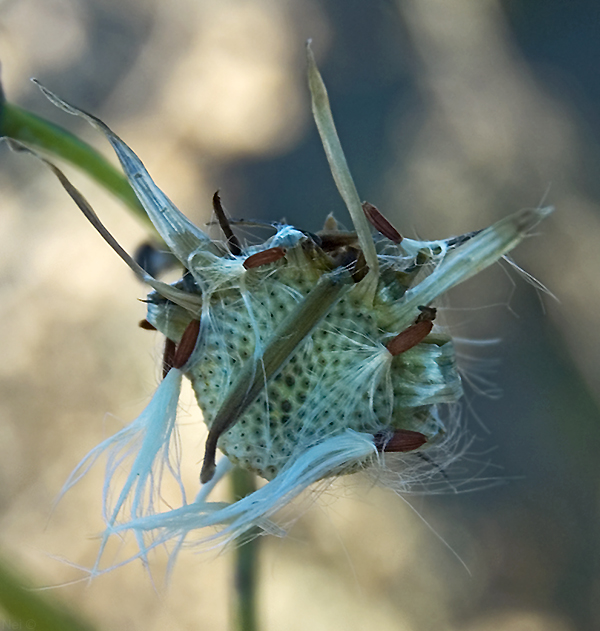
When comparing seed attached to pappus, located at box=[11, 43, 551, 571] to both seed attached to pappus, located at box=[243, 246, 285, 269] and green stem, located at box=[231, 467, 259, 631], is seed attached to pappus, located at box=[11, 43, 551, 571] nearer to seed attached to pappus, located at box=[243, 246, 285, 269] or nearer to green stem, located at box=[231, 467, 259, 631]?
seed attached to pappus, located at box=[243, 246, 285, 269]

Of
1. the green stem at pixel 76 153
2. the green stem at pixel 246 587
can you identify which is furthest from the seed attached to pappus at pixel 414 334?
the green stem at pixel 246 587

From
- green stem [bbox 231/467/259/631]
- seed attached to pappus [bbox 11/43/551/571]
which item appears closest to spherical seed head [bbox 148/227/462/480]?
seed attached to pappus [bbox 11/43/551/571]

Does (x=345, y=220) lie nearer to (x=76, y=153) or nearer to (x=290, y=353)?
(x=76, y=153)

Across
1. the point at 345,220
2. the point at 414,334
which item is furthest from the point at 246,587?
the point at 414,334

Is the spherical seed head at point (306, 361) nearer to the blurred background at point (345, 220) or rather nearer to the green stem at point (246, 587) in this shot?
the green stem at point (246, 587)

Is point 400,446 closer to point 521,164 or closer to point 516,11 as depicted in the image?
point 521,164
